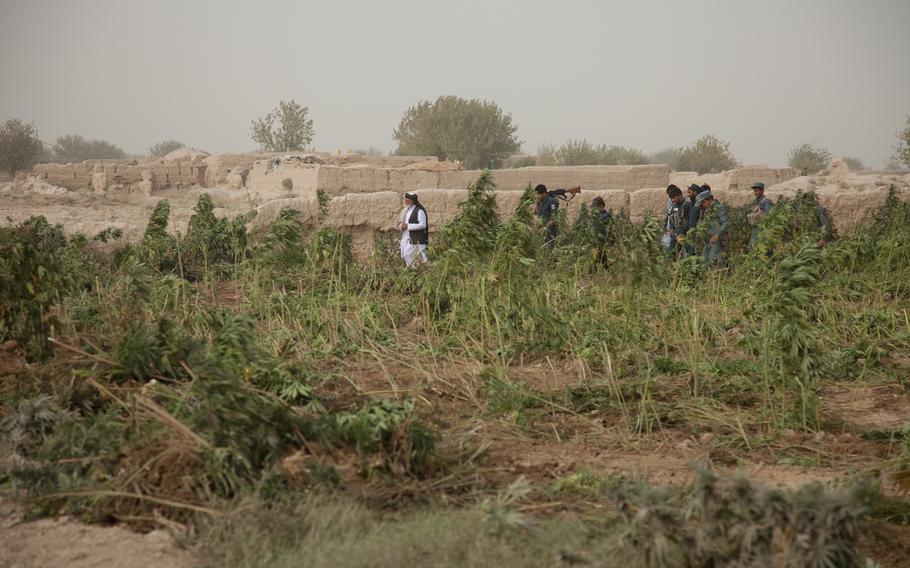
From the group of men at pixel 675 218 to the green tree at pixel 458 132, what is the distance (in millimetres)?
25397

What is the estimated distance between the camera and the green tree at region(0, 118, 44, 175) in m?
31.6

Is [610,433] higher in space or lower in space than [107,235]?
lower

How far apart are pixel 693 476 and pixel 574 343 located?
7.76ft

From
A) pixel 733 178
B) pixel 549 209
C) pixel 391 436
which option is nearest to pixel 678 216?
pixel 549 209

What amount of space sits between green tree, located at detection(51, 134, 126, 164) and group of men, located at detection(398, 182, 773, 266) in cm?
5194

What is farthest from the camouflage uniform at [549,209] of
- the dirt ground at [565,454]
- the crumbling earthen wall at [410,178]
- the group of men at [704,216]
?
the crumbling earthen wall at [410,178]

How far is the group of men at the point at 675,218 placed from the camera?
10.1 meters

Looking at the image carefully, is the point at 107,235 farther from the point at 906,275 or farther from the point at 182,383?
the point at 906,275

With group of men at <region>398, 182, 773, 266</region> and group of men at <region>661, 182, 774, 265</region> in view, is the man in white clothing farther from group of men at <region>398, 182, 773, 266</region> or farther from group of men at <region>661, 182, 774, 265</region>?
group of men at <region>661, 182, 774, 265</region>

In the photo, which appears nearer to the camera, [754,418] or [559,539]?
[559,539]

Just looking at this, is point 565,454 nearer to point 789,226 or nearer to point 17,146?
point 789,226

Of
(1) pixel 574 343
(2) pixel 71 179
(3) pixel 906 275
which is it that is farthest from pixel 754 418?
(2) pixel 71 179

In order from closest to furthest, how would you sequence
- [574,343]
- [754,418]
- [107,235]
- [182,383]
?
1. [182,383]
2. [754,418]
3. [574,343]
4. [107,235]

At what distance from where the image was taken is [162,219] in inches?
Answer: 339
